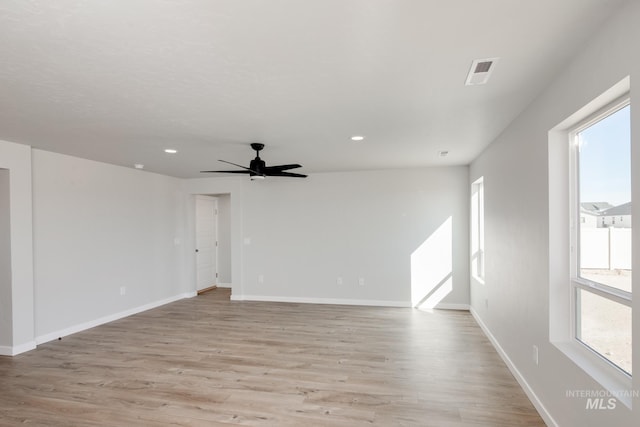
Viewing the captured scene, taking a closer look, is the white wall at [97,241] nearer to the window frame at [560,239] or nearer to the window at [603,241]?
the window frame at [560,239]

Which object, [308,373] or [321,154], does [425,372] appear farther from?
[321,154]

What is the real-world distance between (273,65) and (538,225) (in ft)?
7.56

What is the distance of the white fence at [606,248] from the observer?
1.71 metres

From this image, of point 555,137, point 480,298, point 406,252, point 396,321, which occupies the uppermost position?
point 555,137

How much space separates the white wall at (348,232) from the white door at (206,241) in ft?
3.34

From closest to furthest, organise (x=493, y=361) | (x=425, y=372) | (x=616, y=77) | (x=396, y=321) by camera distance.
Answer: (x=616, y=77)
(x=425, y=372)
(x=493, y=361)
(x=396, y=321)

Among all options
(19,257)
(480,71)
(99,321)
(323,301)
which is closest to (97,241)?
(19,257)

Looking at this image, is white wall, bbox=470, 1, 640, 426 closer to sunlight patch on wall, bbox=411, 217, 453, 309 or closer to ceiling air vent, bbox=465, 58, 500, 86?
ceiling air vent, bbox=465, 58, 500, 86

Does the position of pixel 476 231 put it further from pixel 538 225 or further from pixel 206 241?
pixel 206 241

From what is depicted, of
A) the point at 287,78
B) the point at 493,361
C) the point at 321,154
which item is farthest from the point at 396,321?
the point at 287,78

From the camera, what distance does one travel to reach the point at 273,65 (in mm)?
2000

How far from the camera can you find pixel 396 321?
16.4 ft

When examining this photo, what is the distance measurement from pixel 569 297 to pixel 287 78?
2500mm

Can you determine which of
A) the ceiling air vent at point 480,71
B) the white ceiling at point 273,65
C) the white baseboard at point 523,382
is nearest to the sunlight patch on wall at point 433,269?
the white baseboard at point 523,382
